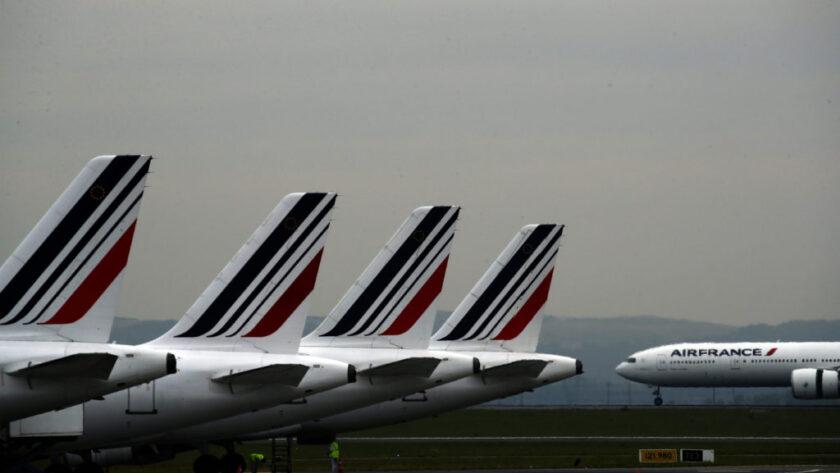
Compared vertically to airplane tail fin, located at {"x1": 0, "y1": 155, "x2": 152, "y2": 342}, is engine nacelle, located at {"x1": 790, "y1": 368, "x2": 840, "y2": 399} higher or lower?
higher

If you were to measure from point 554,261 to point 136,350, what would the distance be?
26967 millimetres

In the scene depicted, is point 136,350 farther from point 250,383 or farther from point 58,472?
point 58,472

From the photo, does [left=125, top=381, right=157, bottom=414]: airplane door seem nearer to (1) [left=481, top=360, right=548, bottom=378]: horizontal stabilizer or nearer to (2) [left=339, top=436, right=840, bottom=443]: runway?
(1) [left=481, top=360, right=548, bottom=378]: horizontal stabilizer

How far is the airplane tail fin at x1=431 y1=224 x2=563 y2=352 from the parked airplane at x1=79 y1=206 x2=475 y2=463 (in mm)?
6327

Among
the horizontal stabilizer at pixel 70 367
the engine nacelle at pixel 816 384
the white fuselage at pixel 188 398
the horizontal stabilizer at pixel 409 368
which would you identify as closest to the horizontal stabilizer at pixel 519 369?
the horizontal stabilizer at pixel 409 368

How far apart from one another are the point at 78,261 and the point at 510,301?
25326 mm

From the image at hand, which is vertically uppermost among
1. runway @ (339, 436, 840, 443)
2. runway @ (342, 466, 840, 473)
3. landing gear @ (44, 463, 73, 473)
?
runway @ (339, 436, 840, 443)

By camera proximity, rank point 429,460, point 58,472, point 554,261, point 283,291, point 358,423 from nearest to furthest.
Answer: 1. point 283,291
2. point 58,472
3. point 358,423
4. point 554,261
5. point 429,460

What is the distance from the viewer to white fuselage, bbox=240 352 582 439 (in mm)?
47250

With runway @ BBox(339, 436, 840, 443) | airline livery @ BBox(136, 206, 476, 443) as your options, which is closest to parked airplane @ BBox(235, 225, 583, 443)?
airline livery @ BBox(136, 206, 476, 443)

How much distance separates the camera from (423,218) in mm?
44750

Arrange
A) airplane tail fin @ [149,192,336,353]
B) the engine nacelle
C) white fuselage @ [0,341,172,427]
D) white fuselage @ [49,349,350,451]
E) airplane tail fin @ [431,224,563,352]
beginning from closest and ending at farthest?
white fuselage @ [0,341,172,427], white fuselage @ [49,349,350,451], airplane tail fin @ [149,192,336,353], airplane tail fin @ [431,224,563,352], the engine nacelle

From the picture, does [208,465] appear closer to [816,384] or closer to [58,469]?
[58,469]

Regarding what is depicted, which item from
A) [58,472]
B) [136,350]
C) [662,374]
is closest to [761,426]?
[662,374]
